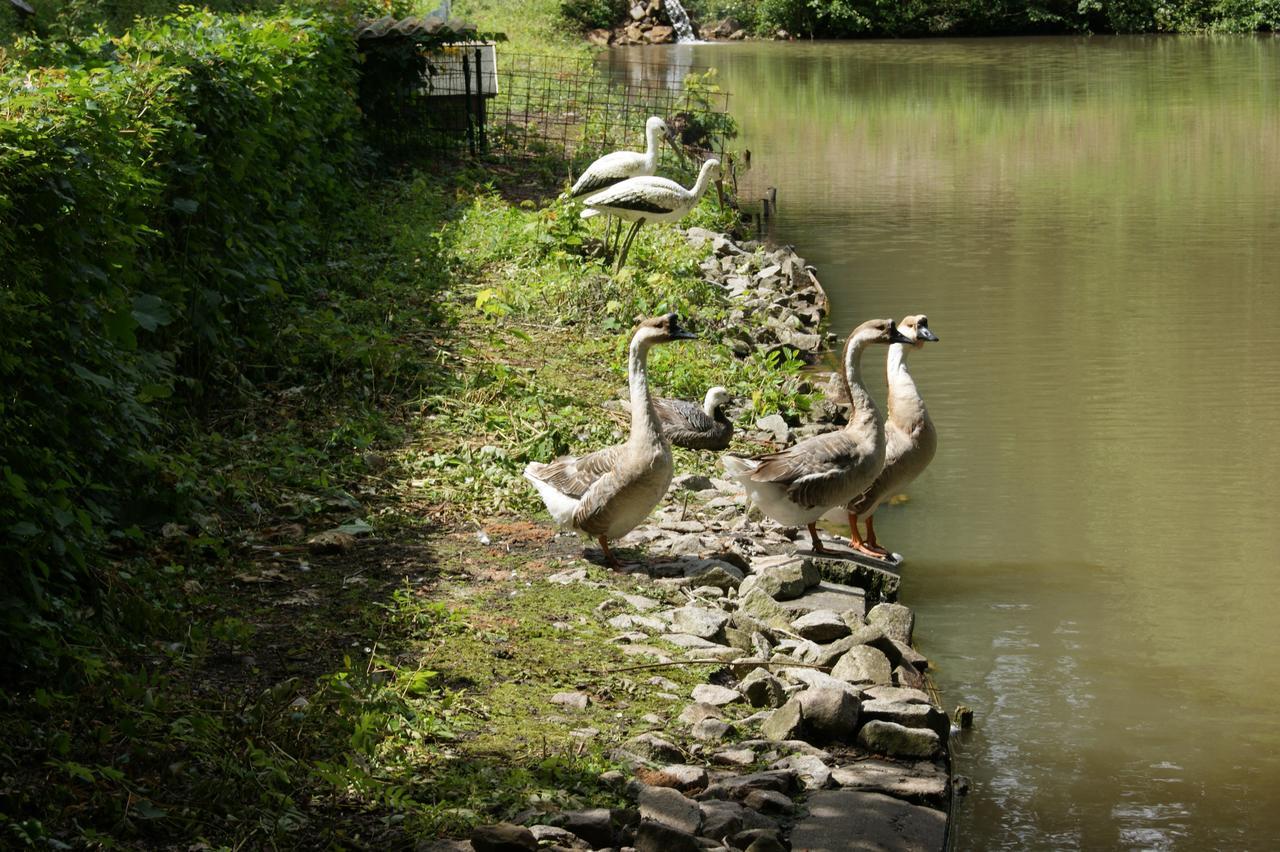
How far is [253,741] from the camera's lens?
4.73 meters

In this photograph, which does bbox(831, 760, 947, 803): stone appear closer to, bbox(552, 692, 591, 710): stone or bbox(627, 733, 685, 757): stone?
bbox(627, 733, 685, 757): stone

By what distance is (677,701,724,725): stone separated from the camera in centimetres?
553

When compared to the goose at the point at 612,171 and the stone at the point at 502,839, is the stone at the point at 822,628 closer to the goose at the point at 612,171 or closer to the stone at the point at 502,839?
the stone at the point at 502,839

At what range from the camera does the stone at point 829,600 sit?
22.3ft

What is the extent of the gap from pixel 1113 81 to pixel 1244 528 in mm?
28578

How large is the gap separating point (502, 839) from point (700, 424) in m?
5.15

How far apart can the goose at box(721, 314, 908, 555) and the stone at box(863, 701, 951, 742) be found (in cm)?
176

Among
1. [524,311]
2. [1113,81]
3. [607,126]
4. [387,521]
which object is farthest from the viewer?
[1113,81]

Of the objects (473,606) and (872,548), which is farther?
(872,548)

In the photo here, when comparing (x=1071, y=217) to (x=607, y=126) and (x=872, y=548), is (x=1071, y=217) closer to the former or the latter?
(x=607, y=126)

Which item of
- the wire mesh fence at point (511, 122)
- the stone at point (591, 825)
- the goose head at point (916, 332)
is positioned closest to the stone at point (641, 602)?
the stone at point (591, 825)

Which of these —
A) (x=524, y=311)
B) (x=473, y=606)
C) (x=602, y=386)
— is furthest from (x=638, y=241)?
(x=473, y=606)

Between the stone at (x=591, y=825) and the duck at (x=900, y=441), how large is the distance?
3.55 metres

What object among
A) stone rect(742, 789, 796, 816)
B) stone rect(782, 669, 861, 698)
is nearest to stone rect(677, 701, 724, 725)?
stone rect(782, 669, 861, 698)
